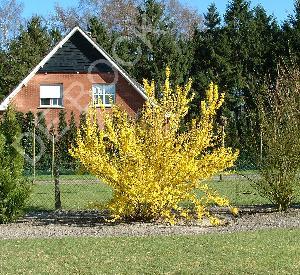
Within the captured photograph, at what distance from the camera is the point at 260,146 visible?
13.9 meters

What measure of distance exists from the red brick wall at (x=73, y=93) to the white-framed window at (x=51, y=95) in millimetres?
199

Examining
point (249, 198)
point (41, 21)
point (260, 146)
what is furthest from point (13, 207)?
point (41, 21)

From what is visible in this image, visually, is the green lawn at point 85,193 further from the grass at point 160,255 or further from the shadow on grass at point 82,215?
the grass at point 160,255

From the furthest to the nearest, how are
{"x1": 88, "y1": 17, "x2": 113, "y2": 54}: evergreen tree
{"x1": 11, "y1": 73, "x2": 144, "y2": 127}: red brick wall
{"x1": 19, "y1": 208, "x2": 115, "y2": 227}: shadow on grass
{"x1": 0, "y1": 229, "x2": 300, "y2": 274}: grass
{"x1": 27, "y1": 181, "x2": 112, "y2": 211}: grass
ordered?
1. {"x1": 88, "y1": 17, "x2": 113, "y2": 54}: evergreen tree
2. {"x1": 11, "y1": 73, "x2": 144, "y2": 127}: red brick wall
3. {"x1": 27, "y1": 181, "x2": 112, "y2": 211}: grass
4. {"x1": 19, "y1": 208, "x2": 115, "y2": 227}: shadow on grass
5. {"x1": 0, "y1": 229, "x2": 300, "y2": 274}: grass

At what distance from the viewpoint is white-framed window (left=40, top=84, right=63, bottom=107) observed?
33.7 metres

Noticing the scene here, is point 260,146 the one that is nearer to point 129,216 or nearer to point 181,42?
point 129,216

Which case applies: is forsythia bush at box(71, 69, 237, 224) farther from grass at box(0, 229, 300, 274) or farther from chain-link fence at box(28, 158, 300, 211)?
grass at box(0, 229, 300, 274)

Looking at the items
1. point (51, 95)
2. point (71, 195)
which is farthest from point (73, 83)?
point (71, 195)

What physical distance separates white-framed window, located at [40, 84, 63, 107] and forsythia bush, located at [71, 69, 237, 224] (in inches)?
866

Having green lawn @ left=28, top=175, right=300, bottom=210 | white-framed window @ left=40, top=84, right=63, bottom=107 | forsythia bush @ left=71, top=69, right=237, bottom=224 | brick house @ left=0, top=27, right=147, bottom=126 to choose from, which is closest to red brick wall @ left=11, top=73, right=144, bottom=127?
brick house @ left=0, top=27, right=147, bottom=126

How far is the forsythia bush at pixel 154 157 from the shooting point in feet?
38.5

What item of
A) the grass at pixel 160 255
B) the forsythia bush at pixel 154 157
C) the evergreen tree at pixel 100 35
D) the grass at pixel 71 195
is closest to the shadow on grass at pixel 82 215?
the grass at pixel 71 195

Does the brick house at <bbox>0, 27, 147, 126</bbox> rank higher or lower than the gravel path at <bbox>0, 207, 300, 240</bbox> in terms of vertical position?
higher

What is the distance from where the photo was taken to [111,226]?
1191 cm
